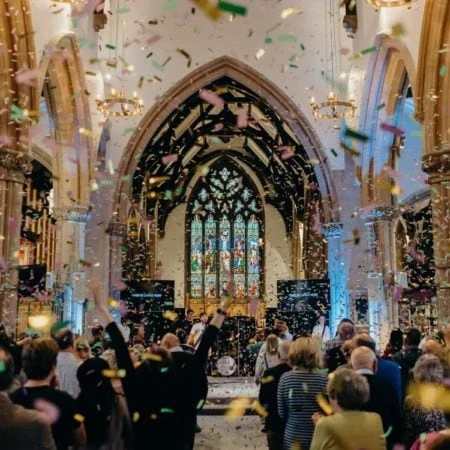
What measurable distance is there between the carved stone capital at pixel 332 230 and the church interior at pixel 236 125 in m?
0.03

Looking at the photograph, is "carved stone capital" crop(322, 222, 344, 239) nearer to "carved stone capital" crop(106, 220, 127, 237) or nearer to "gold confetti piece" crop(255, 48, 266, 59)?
"gold confetti piece" crop(255, 48, 266, 59)

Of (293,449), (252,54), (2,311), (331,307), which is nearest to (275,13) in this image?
(252,54)

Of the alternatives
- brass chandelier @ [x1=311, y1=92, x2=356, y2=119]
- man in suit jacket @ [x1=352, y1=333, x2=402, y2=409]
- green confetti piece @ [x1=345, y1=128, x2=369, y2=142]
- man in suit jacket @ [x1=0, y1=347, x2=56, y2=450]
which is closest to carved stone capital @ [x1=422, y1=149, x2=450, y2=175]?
brass chandelier @ [x1=311, y1=92, x2=356, y2=119]

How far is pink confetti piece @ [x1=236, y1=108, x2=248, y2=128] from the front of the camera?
18.2 metres

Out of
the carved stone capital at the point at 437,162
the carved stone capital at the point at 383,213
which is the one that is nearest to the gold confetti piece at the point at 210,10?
the carved stone capital at the point at 437,162

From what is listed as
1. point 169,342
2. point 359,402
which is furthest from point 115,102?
point 359,402

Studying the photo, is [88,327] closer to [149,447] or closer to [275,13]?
[275,13]

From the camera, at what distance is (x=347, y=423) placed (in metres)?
2.50

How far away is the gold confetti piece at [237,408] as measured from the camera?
29.9 feet

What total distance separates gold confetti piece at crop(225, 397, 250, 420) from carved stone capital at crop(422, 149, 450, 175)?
410 cm

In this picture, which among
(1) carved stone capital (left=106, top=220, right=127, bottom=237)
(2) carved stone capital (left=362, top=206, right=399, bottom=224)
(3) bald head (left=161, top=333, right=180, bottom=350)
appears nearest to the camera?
(3) bald head (left=161, top=333, right=180, bottom=350)

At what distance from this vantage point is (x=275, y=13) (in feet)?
51.0

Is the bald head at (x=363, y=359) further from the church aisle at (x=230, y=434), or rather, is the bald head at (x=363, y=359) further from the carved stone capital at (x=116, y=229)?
the carved stone capital at (x=116, y=229)

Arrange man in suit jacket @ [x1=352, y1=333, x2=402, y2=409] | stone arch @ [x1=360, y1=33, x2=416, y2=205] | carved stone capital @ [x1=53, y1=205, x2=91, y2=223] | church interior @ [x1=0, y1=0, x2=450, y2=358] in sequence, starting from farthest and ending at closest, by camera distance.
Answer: carved stone capital @ [x1=53, y1=205, x2=91, y2=223], stone arch @ [x1=360, y1=33, x2=416, y2=205], church interior @ [x1=0, y1=0, x2=450, y2=358], man in suit jacket @ [x1=352, y1=333, x2=402, y2=409]
